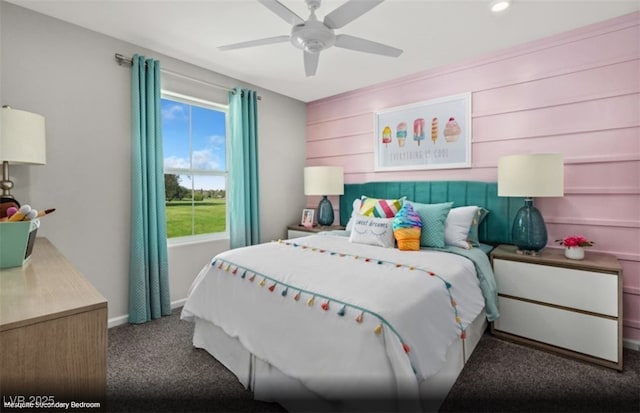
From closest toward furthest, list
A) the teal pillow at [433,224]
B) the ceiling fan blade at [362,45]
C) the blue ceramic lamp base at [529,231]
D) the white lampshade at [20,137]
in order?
the white lampshade at [20,137], the ceiling fan blade at [362,45], the blue ceramic lamp base at [529,231], the teal pillow at [433,224]

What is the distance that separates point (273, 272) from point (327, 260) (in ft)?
1.31

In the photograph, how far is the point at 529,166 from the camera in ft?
7.67

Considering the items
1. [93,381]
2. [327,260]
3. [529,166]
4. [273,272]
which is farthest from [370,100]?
[93,381]

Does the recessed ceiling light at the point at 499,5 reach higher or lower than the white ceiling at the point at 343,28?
lower

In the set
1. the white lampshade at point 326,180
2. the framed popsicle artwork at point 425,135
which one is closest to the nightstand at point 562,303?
the framed popsicle artwork at point 425,135

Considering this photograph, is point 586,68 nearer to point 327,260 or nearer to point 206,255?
point 327,260

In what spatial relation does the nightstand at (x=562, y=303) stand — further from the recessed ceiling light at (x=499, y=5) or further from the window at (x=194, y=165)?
the window at (x=194, y=165)

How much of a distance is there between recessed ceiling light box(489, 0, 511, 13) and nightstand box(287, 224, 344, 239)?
2612 millimetres

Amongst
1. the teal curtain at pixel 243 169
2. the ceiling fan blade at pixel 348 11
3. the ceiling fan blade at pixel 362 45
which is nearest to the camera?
the ceiling fan blade at pixel 348 11

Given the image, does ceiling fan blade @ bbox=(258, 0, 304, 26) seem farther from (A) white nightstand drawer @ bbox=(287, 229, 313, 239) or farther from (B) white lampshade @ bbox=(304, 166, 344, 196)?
(A) white nightstand drawer @ bbox=(287, 229, 313, 239)

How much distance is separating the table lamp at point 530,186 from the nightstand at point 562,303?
0.14 metres

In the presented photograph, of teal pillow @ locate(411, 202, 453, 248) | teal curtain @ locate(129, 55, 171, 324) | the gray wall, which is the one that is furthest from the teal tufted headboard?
the gray wall

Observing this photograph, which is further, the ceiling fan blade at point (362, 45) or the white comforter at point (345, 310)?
the ceiling fan blade at point (362, 45)

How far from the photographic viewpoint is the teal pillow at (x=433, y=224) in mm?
2588
